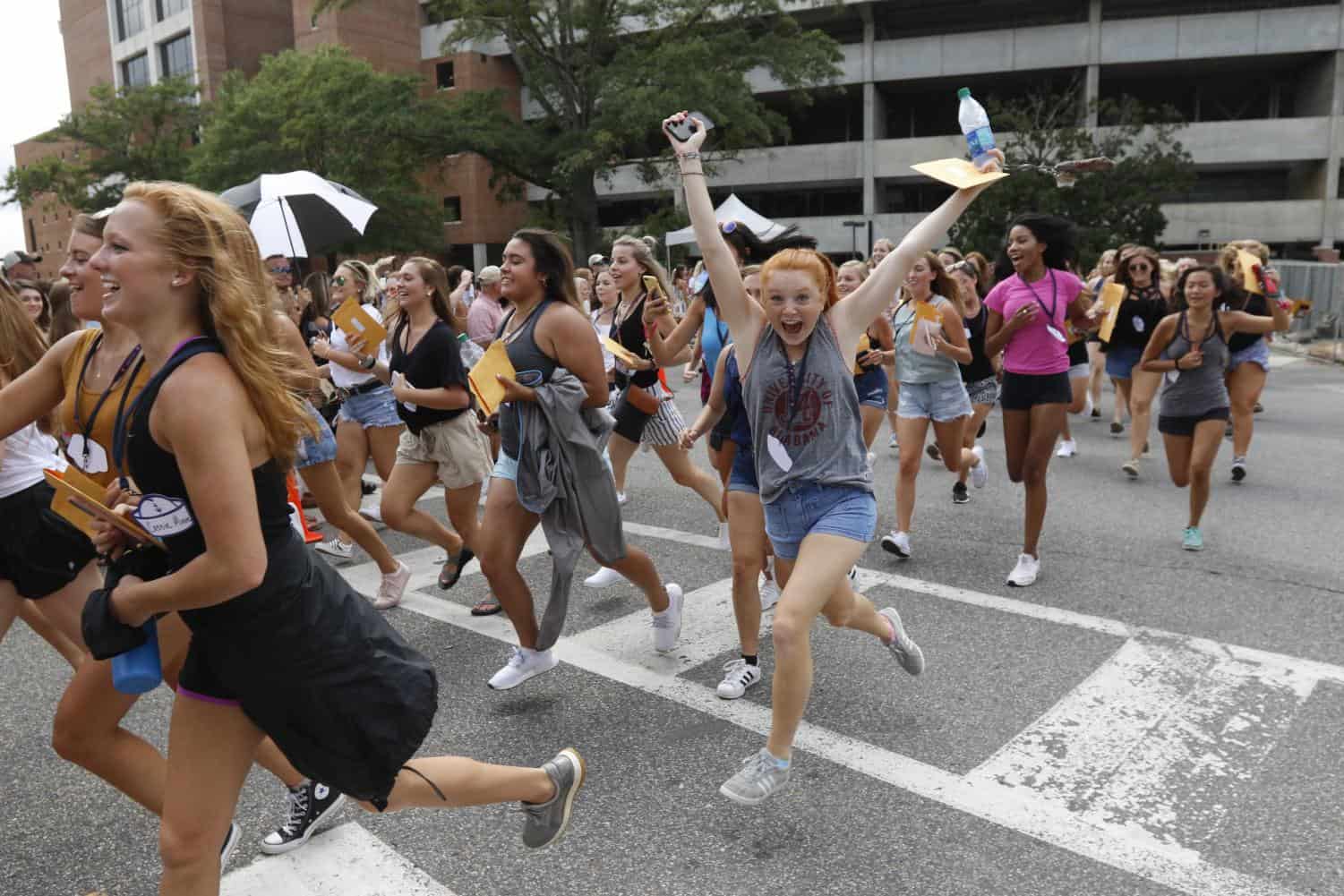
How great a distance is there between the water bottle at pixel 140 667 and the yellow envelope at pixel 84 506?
227 mm

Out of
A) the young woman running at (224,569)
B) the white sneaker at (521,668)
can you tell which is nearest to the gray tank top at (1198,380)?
the white sneaker at (521,668)

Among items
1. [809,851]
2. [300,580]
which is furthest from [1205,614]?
[300,580]

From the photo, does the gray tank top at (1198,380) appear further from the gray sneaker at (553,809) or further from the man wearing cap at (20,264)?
the man wearing cap at (20,264)

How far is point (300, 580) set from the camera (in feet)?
7.23

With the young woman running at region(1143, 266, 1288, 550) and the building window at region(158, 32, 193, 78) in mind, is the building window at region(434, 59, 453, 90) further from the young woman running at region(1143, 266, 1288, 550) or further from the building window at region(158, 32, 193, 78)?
the young woman running at region(1143, 266, 1288, 550)

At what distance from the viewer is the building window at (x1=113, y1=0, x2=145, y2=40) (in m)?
59.1

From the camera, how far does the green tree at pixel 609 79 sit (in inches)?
1163

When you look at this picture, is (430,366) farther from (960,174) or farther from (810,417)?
(960,174)

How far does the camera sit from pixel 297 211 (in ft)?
31.7

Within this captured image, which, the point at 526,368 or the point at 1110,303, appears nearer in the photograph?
the point at 526,368

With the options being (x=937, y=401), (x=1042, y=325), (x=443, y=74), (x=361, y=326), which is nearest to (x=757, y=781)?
(x=361, y=326)

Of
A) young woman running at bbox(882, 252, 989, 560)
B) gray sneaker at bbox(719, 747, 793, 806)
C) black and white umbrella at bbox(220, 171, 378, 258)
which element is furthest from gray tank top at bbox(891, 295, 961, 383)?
black and white umbrella at bbox(220, 171, 378, 258)

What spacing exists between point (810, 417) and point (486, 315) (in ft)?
25.0

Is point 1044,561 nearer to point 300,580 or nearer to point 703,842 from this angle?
point 703,842
